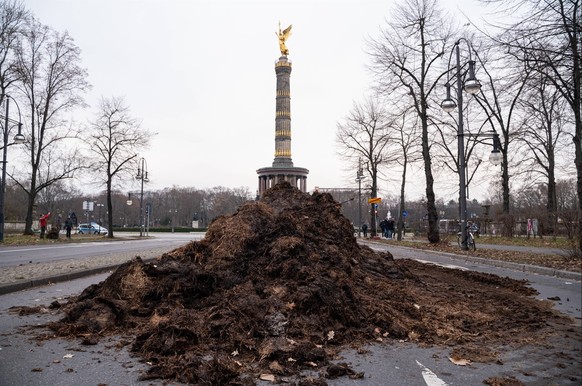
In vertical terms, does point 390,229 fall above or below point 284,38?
below

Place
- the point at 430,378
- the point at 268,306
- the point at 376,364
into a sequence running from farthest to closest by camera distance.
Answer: the point at 268,306 < the point at 376,364 < the point at 430,378

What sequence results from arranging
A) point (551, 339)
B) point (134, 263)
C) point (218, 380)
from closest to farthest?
point (218, 380), point (551, 339), point (134, 263)

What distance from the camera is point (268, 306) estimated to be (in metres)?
5.11

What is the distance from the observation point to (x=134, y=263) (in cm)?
656

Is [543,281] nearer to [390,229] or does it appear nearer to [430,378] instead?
[430,378]

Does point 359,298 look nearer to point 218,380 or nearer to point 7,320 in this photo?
point 218,380

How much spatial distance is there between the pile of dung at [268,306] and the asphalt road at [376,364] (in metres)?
0.21

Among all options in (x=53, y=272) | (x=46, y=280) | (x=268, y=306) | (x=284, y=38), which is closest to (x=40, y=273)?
(x=53, y=272)

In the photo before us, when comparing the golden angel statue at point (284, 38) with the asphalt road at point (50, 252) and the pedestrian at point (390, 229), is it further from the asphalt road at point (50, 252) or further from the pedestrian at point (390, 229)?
the asphalt road at point (50, 252)

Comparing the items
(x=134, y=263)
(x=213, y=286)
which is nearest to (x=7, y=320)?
(x=134, y=263)

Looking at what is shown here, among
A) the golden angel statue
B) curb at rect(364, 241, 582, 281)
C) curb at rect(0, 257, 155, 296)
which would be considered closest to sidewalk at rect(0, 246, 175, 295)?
curb at rect(0, 257, 155, 296)

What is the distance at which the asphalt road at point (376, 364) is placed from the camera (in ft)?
11.6

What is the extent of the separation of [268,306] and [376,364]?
151cm

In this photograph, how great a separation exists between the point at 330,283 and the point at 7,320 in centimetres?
417
